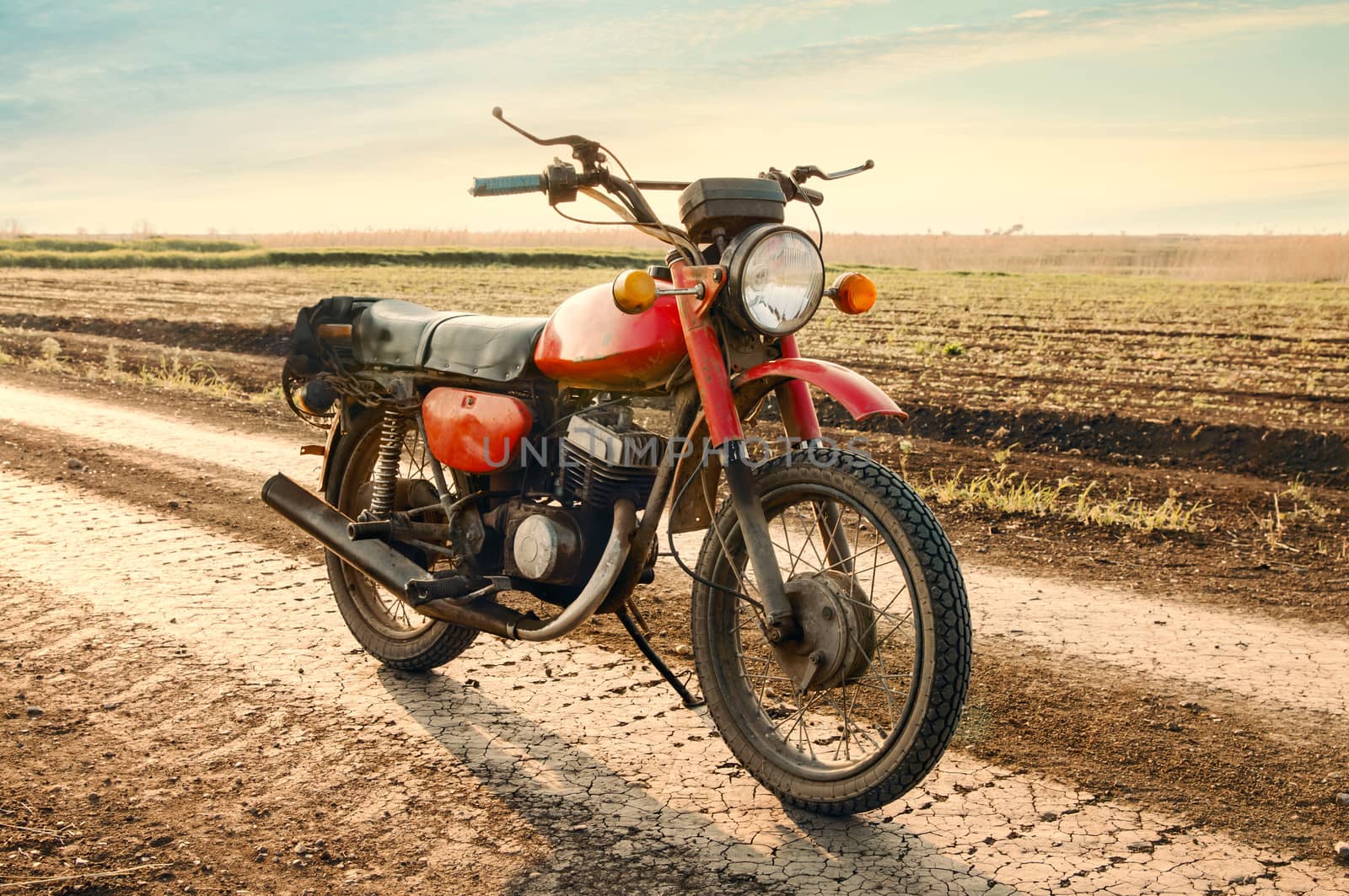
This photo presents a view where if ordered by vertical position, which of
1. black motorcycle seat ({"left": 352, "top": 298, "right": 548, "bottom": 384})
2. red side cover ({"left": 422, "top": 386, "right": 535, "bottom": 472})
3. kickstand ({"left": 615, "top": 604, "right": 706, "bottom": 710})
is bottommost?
kickstand ({"left": 615, "top": 604, "right": 706, "bottom": 710})

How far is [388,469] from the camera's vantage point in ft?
15.3

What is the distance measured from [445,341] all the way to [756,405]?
115 centimetres

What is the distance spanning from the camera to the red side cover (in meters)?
4.04

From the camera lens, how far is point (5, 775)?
148 inches

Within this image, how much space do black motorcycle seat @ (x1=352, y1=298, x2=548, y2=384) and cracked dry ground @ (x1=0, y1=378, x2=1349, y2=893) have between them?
121 centimetres

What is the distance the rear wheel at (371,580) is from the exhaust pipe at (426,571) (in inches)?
7.8

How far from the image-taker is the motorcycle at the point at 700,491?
340 centimetres

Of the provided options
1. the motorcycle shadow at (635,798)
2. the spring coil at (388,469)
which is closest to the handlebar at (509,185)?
the spring coil at (388,469)

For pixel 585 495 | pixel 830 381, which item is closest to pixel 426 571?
pixel 585 495

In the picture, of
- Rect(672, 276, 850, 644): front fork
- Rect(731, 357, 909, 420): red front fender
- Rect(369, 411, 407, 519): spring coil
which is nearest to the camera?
Rect(731, 357, 909, 420): red front fender

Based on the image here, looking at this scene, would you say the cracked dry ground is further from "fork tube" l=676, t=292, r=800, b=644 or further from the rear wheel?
"fork tube" l=676, t=292, r=800, b=644

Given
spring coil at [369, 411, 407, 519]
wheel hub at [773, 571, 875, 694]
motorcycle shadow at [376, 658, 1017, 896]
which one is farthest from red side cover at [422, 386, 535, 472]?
wheel hub at [773, 571, 875, 694]

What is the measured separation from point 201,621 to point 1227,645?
4.24 meters

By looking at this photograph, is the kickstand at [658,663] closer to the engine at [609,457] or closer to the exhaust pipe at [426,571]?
the exhaust pipe at [426,571]
